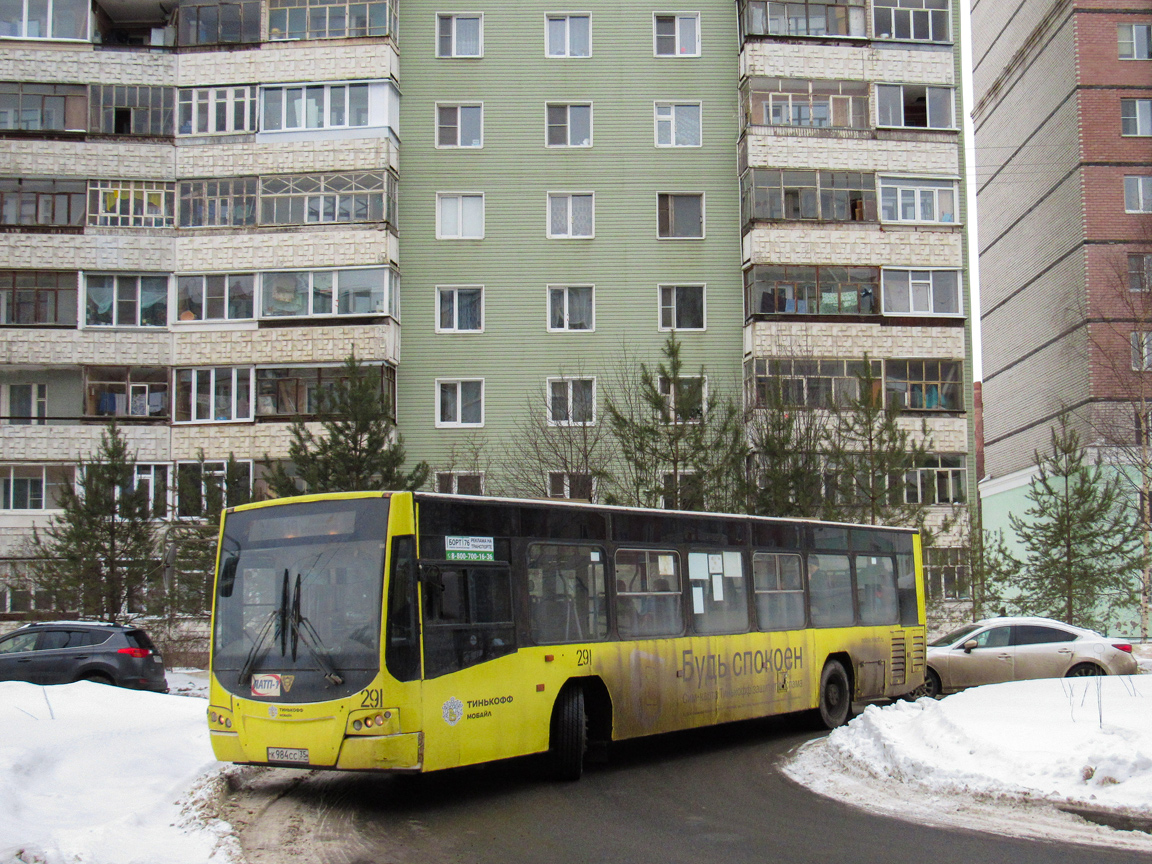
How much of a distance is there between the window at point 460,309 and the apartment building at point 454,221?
0.10m

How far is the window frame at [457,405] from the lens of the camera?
128 feet

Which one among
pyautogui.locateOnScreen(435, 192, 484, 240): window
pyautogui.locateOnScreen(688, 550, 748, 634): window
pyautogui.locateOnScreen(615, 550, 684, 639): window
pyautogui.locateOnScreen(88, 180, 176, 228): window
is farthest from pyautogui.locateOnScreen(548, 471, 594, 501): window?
pyautogui.locateOnScreen(615, 550, 684, 639): window

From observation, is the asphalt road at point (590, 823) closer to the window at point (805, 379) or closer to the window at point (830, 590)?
the window at point (830, 590)

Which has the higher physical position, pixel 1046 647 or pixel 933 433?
pixel 933 433

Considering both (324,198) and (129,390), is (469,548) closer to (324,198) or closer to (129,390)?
(324,198)

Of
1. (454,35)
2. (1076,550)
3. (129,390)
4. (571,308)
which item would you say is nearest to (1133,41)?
(1076,550)

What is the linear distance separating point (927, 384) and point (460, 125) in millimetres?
17539

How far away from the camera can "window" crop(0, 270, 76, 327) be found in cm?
3812

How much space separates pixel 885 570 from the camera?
1912 cm

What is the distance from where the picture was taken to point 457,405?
1539 inches

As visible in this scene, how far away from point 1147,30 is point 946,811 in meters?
41.4

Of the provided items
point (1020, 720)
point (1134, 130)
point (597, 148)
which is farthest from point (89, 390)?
point (1134, 130)

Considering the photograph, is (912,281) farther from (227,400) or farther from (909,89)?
(227,400)

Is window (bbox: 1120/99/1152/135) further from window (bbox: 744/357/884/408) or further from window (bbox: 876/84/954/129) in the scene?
window (bbox: 744/357/884/408)
